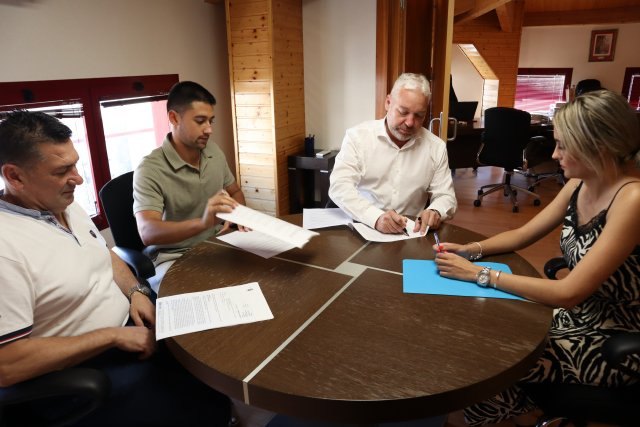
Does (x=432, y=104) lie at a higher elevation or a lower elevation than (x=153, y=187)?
higher

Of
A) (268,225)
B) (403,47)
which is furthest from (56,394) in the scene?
(403,47)

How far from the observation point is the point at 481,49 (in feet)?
24.8

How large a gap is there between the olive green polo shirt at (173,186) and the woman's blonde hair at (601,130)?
1.52 meters

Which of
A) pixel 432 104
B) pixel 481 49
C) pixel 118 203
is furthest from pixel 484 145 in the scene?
pixel 118 203

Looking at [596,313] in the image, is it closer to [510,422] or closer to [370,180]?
[510,422]

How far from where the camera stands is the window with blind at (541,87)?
28.5 ft

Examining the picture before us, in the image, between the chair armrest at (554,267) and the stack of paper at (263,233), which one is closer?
the stack of paper at (263,233)

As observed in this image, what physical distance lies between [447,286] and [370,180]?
1.05m

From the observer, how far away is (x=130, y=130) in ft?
10.3

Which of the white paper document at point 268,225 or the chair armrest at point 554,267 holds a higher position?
the white paper document at point 268,225

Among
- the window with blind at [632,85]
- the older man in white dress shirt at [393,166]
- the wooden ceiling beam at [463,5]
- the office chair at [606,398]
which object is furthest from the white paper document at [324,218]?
the window with blind at [632,85]

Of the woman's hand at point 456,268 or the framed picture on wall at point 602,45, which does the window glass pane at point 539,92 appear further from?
the woman's hand at point 456,268

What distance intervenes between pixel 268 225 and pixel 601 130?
3.53 ft

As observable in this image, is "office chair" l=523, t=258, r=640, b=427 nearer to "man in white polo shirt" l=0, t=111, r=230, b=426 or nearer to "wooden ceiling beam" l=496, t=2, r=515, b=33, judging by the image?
"man in white polo shirt" l=0, t=111, r=230, b=426
